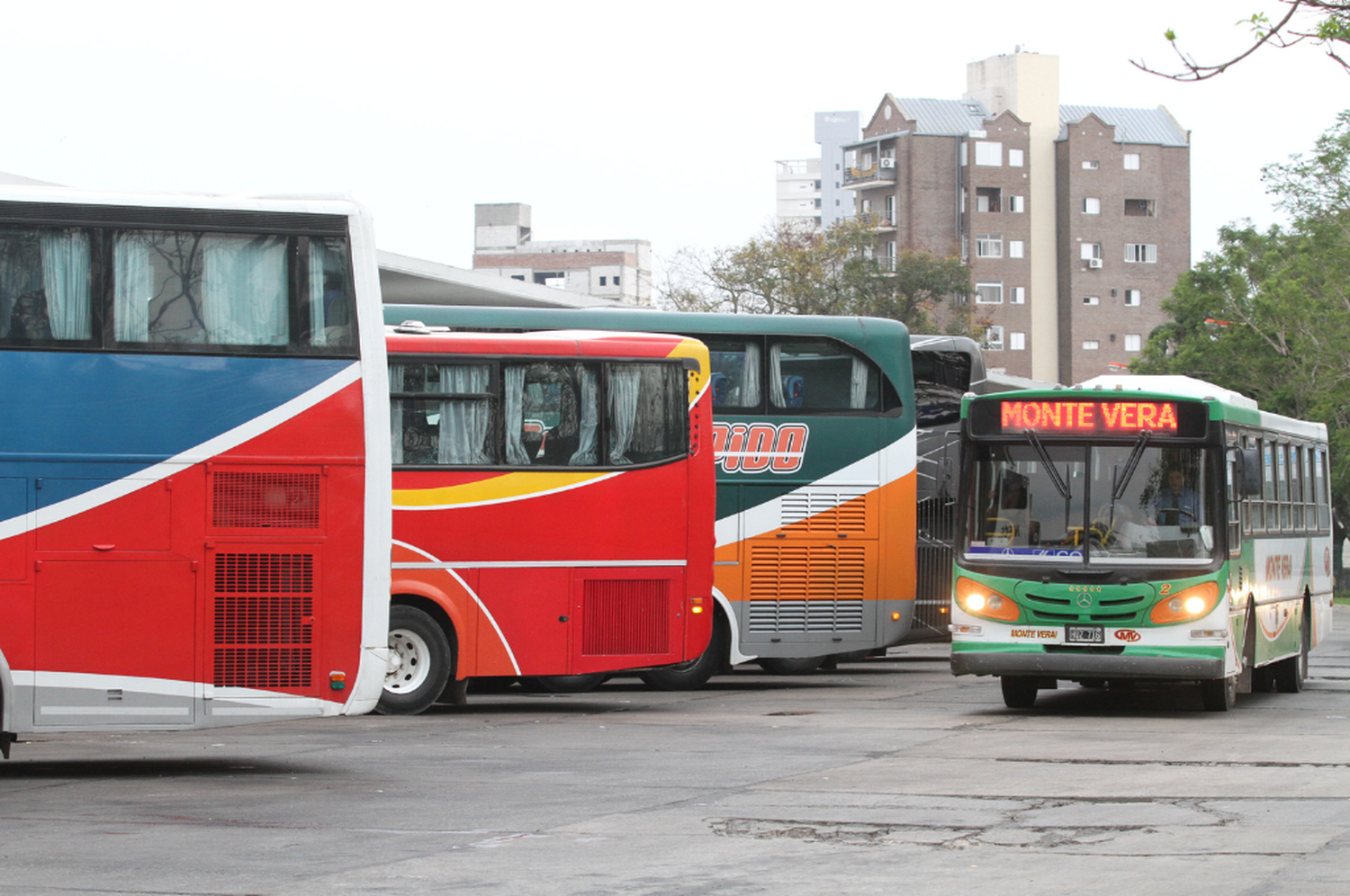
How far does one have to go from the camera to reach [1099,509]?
15695 millimetres

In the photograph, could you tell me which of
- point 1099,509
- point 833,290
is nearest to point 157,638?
point 1099,509

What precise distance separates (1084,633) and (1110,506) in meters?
1.17

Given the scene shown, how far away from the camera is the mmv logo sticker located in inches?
772

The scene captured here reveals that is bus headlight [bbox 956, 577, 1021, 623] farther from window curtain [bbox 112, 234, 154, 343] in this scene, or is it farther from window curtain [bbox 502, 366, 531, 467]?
window curtain [bbox 112, 234, 154, 343]

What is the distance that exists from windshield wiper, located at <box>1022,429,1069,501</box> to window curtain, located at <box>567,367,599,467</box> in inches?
157

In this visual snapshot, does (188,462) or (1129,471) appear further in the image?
(1129,471)

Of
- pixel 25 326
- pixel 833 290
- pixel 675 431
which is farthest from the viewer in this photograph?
pixel 833 290

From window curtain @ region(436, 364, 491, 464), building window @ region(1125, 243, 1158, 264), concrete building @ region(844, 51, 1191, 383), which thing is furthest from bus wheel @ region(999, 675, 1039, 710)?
building window @ region(1125, 243, 1158, 264)

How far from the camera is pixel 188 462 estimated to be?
11547 mm

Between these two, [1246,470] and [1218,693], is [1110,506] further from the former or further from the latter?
[1218,693]

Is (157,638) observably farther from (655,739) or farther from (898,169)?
(898,169)

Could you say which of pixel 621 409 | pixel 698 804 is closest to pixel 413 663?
pixel 621 409

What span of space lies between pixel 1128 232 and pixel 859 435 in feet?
259

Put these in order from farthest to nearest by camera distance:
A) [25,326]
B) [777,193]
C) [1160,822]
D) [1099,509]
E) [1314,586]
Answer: [777,193], [1314,586], [1099,509], [25,326], [1160,822]
